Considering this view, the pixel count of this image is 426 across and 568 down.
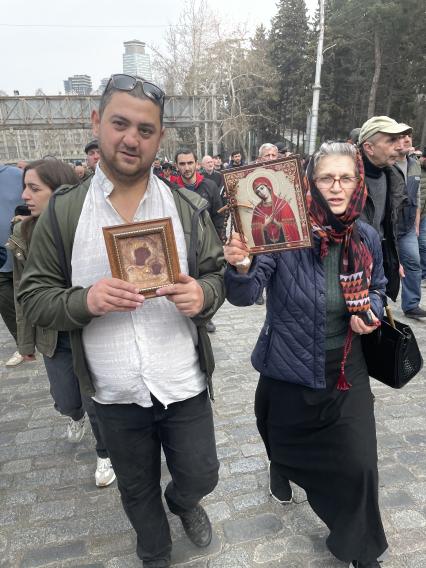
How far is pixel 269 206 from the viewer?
1.72m

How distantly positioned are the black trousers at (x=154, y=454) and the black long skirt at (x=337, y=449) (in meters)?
0.50

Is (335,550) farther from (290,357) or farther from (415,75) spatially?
(415,75)

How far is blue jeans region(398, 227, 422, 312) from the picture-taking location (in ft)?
17.9

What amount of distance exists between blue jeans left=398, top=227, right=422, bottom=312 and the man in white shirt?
440 centimetres

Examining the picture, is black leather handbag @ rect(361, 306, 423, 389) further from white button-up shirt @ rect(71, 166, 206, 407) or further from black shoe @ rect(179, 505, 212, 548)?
black shoe @ rect(179, 505, 212, 548)

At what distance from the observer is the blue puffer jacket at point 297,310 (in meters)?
2.03

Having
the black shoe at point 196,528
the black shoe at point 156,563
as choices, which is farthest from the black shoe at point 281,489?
the black shoe at point 156,563

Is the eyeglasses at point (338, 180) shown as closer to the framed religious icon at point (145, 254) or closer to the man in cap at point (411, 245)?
the framed religious icon at point (145, 254)

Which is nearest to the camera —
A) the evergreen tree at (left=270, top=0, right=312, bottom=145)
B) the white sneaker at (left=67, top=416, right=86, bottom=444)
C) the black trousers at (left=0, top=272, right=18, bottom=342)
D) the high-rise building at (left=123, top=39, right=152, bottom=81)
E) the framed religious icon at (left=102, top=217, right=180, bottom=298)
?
the framed religious icon at (left=102, top=217, right=180, bottom=298)

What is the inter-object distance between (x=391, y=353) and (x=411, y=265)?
3838mm

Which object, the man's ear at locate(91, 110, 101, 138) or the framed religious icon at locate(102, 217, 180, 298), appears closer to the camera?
the framed religious icon at locate(102, 217, 180, 298)

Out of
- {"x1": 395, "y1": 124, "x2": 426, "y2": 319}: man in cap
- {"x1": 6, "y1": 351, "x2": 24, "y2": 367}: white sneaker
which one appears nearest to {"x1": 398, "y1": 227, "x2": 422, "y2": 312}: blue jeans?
{"x1": 395, "y1": 124, "x2": 426, "y2": 319}: man in cap

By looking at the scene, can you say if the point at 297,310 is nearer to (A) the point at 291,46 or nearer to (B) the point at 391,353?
(B) the point at 391,353

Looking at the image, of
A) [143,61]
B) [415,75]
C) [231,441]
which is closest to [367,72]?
[415,75]
